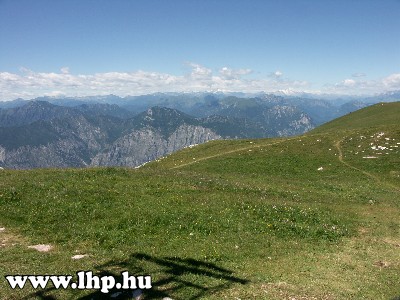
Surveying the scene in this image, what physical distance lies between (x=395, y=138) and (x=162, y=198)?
197ft

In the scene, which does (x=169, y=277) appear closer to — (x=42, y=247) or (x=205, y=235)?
(x=205, y=235)

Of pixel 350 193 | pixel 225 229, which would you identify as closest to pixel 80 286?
pixel 225 229

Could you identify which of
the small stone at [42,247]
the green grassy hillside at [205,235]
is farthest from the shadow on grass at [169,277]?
the small stone at [42,247]

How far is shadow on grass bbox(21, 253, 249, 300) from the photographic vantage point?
15.2m

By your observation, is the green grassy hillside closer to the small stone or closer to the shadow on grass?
the shadow on grass

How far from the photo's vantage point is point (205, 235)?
2403cm

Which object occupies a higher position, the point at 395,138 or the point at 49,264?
the point at 395,138

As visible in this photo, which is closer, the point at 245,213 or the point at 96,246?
the point at 96,246

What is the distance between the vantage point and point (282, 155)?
69.3 metres

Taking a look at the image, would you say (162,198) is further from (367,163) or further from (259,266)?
(367,163)

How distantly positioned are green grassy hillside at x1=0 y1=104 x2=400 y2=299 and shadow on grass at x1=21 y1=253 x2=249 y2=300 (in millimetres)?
57

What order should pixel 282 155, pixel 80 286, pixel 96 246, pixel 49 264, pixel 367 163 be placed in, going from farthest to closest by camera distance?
pixel 282 155 < pixel 367 163 < pixel 96 246 < pixel 49 264 < pixel 80 286

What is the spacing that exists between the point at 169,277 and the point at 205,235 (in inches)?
284

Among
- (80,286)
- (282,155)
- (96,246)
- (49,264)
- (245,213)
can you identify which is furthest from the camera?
(282,155)
